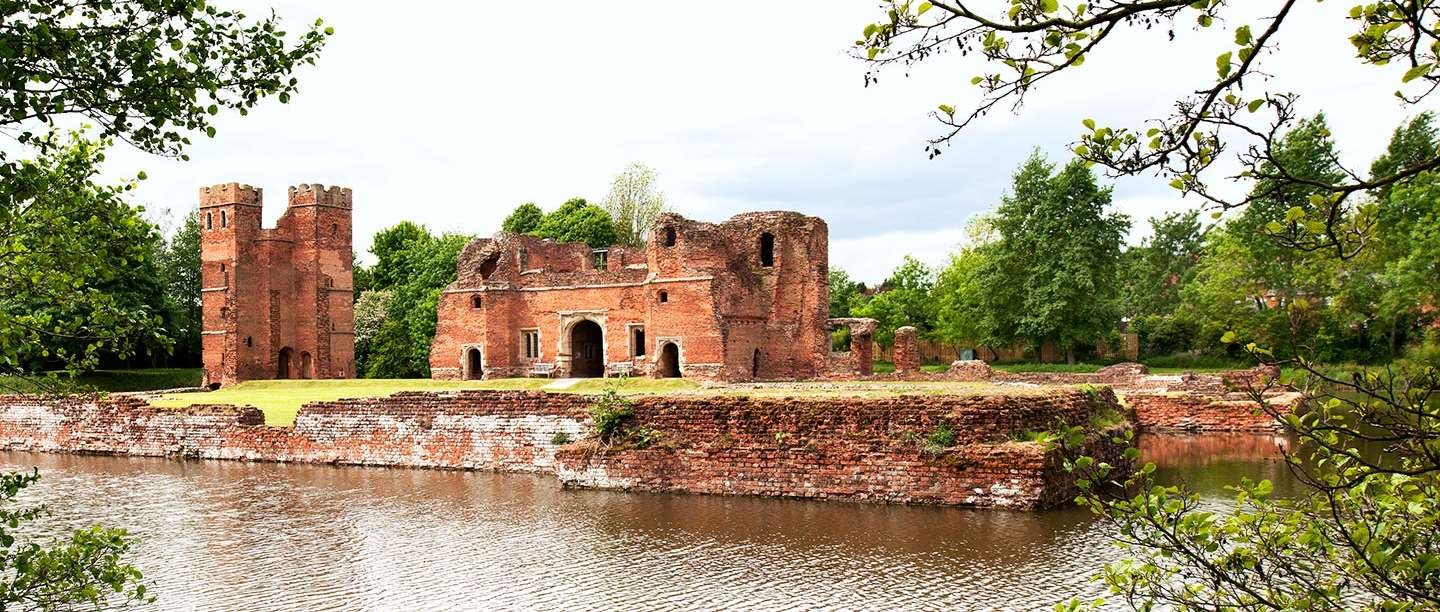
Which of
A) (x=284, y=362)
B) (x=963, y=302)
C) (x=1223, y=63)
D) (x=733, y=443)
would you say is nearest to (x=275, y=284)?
(x=284, y=362)

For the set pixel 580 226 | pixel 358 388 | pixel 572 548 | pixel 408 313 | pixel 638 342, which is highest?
pixel 580 226

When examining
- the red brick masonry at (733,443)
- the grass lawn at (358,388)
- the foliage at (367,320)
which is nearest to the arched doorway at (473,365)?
the grass lawn at (358,388)

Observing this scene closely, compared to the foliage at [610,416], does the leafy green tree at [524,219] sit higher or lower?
higher

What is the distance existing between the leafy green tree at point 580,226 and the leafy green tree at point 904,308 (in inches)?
572

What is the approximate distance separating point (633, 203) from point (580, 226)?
7.00 m

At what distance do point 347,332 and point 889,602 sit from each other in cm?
4068

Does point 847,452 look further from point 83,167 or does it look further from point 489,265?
point 489,265

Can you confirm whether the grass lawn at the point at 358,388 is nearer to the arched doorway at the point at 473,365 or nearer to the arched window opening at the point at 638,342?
the arched doorway at the point at 473,365

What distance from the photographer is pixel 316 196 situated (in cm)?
4438

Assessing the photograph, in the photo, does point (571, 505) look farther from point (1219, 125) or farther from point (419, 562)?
point (1219, 125)

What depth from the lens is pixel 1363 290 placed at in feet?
125

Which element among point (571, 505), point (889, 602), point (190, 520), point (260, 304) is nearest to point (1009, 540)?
point (889, 602)

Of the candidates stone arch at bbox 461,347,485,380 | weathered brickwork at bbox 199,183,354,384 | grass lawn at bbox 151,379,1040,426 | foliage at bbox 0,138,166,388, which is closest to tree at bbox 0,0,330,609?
foliage at bbox 0,138,166,388

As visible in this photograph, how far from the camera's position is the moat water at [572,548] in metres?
9.91
